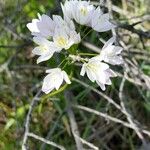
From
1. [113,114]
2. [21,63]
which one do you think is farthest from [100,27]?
[21,63]

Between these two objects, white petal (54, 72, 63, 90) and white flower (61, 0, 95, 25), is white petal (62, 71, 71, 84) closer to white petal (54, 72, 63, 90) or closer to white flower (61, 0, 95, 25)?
white petal (54, 72, 63, 90)

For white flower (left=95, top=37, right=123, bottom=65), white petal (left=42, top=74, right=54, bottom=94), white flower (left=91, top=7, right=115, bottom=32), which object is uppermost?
white flower (left=91, top=7, right=115, bottom=32)

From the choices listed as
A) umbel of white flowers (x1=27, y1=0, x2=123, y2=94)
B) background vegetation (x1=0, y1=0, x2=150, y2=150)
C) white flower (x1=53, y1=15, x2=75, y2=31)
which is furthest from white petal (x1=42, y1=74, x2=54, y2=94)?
background vegetation (x1=0, y1=0, x2=150, y2=150)

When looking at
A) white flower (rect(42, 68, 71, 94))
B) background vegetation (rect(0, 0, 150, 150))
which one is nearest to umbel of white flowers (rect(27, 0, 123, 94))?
white flower (rect(42, 68, 71, 94))

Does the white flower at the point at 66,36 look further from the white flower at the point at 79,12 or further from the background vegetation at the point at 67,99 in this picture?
the background vegetation at the point at 67,99

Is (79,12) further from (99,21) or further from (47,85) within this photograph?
(47,85)

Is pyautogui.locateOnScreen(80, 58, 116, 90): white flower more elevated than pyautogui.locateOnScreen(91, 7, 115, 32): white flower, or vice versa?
pyautogui.locateOnScreen(91, 7, 115, 32): white flower

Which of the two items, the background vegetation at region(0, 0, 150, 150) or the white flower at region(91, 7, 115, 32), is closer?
the white flower at region(91, 7, 115, 32)

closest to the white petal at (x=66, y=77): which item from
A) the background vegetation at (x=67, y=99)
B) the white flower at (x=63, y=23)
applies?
the white flower at (x=63, y=23)
